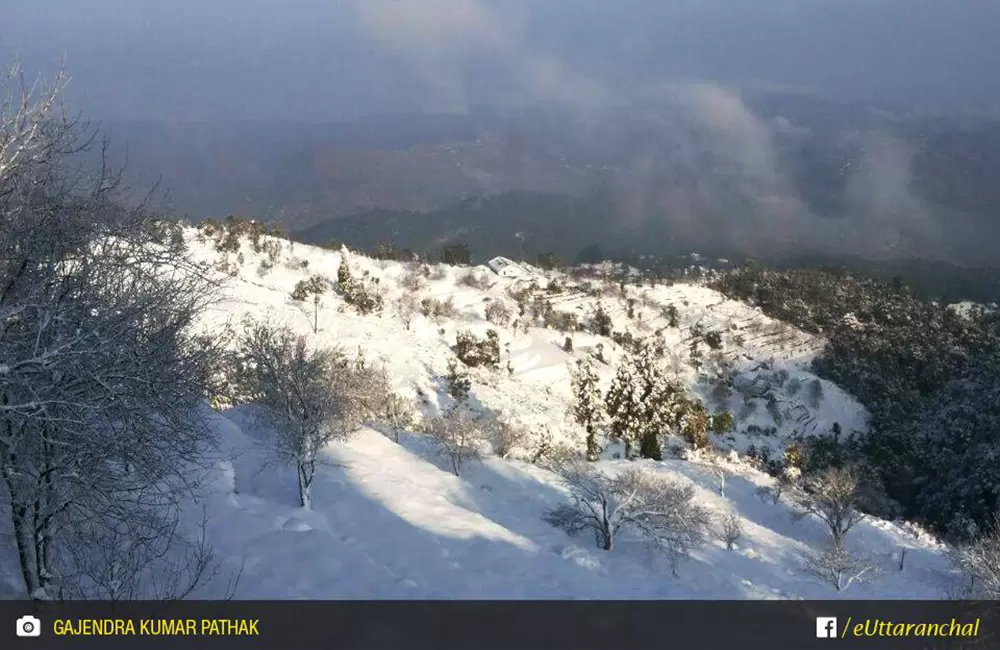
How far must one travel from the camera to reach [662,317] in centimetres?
6744

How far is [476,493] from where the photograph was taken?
839 inches

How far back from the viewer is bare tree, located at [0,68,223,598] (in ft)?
19.5

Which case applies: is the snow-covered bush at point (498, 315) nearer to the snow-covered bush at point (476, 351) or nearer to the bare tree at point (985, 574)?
the snow-covered bush at point (476, 351)

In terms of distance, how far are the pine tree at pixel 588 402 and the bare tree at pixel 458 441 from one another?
12934 mm

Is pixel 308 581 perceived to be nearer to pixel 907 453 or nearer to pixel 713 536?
pixel 713 536

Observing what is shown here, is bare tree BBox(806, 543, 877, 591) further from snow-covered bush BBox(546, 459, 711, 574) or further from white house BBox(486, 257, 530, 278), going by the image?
white house BBox(486, 257, 530, 278)

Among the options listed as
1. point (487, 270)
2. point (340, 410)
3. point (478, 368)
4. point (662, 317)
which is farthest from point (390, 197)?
point (340, 410)

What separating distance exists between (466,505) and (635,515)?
17.8 feet

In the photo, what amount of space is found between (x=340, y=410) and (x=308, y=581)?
8.95 m

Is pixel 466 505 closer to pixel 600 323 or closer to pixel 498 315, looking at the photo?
pixel 498 315

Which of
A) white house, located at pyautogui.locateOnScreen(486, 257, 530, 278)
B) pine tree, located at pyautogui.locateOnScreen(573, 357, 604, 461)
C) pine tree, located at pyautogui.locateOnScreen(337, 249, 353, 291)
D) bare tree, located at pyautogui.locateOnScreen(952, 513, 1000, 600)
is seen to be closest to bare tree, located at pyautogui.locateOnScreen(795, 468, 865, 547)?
bare tree, located at pyautogui.locateOnScreen(952, 513, 1000, 600)
